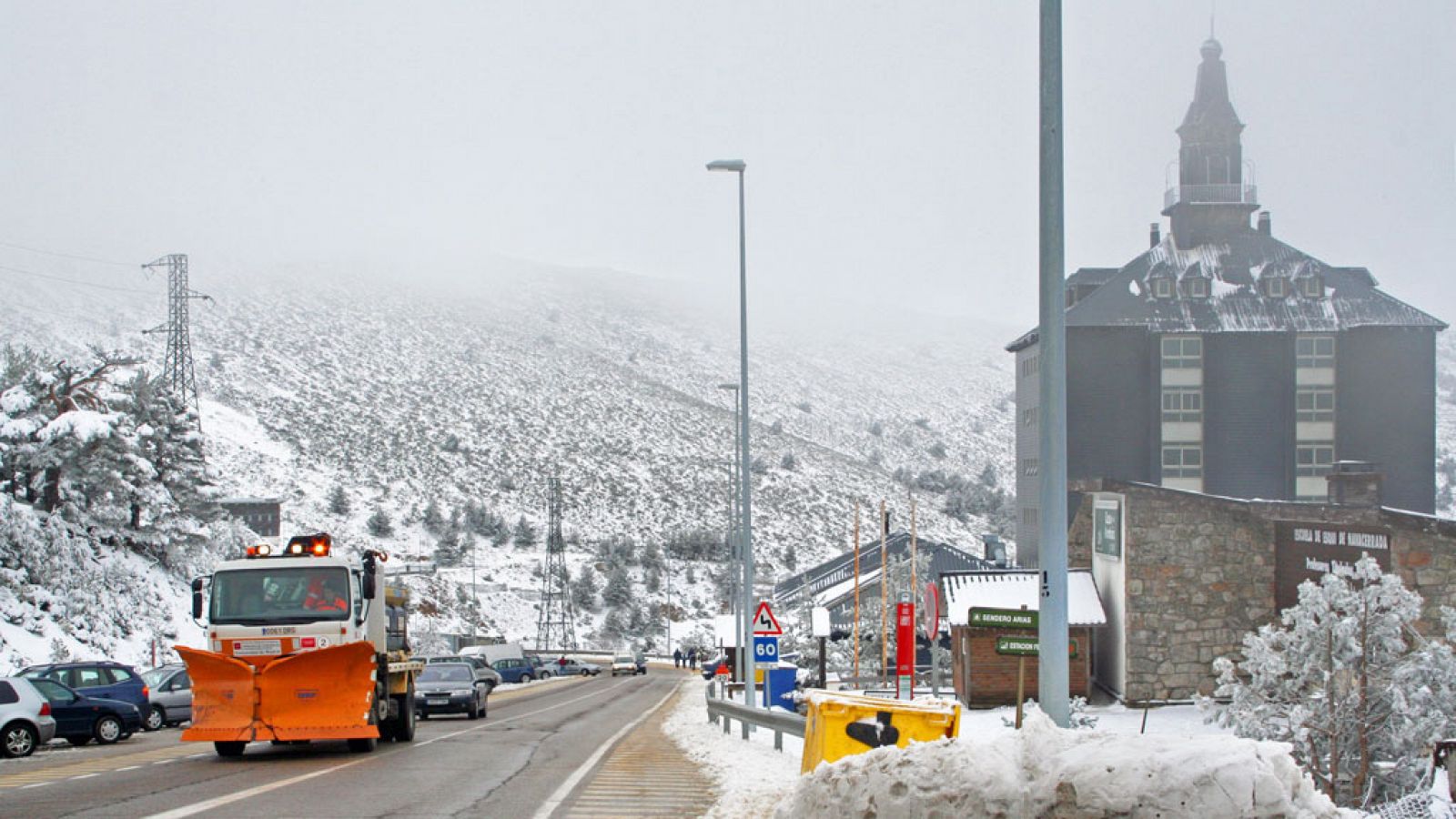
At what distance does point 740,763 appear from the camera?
65.9ft

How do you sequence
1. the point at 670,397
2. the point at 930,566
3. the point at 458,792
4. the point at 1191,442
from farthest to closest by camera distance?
the point at 670,397
the point at 930,566
the point at 1191,442
the point at 458,792

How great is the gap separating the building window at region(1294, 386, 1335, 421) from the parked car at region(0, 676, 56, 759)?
60.6 meters

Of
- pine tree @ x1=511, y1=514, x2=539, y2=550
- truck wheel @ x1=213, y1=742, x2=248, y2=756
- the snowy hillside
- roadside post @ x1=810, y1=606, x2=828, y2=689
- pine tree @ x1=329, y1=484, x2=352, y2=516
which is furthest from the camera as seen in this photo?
pine tree @ x1=511, y1=514, x2=539, y2=550

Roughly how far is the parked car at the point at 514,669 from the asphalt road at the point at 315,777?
1611 inches

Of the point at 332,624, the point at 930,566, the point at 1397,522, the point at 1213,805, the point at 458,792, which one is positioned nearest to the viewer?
the point at 1213,805

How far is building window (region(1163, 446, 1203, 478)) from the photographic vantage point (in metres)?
70.3

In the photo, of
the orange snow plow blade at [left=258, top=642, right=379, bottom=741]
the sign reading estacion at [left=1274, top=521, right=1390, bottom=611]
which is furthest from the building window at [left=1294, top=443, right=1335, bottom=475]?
the orange snow plow blade at [left=258, top=642, right=379, bottom=741]

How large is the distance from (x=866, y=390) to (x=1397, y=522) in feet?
541

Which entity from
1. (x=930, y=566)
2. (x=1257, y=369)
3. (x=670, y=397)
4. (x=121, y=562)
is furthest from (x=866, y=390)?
(x=121, y=562)

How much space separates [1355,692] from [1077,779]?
1453cm

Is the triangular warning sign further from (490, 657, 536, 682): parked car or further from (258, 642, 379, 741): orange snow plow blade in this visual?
(490, 657, 536, 682): parked car

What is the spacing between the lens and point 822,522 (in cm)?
12206

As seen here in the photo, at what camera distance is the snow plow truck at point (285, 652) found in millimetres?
19406

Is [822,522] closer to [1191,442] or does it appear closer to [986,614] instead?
[1191,442]
